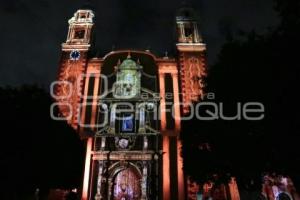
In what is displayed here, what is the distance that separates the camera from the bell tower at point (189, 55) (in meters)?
34.6

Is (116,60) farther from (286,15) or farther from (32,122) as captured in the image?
(286,15)

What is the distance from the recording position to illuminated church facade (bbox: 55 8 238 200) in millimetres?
32031

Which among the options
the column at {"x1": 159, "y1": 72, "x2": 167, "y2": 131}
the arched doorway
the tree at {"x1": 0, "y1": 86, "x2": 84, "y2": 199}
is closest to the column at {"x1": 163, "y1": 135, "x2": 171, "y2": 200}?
the column at {"x1": 159, "y1": 72, "x2": 167, "y2": 131}

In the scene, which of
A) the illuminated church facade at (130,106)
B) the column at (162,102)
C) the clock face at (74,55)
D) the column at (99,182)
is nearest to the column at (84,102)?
the illuminated church facade at (130,106)

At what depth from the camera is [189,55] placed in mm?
37125

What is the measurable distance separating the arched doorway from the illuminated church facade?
11cm

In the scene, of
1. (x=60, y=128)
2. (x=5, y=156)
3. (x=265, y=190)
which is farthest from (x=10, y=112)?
(x=265, y=190)

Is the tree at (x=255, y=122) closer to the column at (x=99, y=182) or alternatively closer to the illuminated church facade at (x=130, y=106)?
the illuminated church facade at (x=130, y=106)

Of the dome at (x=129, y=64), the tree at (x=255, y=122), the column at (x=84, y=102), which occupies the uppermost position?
the dome at (x=129, y=64)

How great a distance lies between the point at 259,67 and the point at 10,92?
17109 mm

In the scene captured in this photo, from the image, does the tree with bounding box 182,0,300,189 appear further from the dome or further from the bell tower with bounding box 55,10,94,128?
the dome

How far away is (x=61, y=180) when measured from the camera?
80.6 ft

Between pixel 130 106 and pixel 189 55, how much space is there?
9739mm

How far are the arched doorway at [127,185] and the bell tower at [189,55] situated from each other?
9.27 metres
